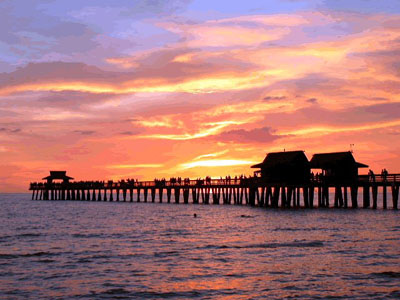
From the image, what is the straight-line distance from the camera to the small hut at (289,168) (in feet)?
214

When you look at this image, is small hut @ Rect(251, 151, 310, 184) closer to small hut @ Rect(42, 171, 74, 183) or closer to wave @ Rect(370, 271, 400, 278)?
wave @ Rect(370, 271, 400, 278)

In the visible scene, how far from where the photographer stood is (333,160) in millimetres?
64625

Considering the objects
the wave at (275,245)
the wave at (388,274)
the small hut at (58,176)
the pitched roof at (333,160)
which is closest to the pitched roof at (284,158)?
the pitched roof at (333,160)

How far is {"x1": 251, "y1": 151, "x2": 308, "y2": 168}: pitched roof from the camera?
65.4m

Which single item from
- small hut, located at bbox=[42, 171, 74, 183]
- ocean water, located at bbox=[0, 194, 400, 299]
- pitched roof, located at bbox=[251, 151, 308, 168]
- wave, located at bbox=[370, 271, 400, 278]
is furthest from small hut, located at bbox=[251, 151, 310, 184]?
small hut, located at bbox=[42, 171, 74, 183]

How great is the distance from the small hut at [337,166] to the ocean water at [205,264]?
78.2 ft

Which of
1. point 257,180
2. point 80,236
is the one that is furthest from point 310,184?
point 80,236

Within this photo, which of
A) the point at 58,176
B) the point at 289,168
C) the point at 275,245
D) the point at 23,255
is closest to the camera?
the point at 23,255

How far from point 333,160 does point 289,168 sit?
17.4 feet

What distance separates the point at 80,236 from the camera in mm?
36844

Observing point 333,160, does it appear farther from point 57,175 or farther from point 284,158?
point 57,175

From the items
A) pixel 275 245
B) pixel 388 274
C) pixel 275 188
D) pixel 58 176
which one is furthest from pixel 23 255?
pixel 58 176

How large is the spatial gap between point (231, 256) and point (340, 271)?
5.90m

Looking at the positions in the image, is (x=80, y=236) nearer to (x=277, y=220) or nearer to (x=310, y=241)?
(x=310, y=241)
